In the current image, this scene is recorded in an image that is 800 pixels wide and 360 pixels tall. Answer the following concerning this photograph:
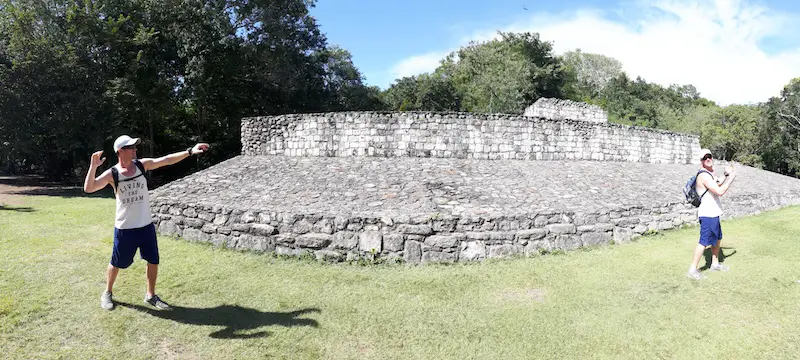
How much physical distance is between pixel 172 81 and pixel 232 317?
17.9 meters

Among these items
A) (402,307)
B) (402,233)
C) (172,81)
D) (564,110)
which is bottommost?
(402,307)

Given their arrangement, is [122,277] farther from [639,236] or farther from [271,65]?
[271,65]

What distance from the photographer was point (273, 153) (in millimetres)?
12133

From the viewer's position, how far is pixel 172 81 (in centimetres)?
1906

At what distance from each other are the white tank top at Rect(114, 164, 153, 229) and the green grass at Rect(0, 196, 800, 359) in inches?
41.5

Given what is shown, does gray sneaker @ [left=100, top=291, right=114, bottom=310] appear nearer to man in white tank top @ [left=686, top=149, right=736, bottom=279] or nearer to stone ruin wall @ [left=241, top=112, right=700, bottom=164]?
stone ruin wall @ [left=241, top=112, right=700, bottom=164]

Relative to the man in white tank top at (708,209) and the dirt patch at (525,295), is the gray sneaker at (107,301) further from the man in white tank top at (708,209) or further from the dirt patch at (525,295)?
the man in white tank top at (708,209)

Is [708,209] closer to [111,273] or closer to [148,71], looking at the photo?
[111,273]

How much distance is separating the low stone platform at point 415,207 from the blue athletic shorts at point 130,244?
8.06ft

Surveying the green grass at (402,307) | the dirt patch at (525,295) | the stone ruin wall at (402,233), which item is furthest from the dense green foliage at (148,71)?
the dirt patch at (525,295)

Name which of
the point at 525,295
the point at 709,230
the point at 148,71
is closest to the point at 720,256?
the point at 709,230

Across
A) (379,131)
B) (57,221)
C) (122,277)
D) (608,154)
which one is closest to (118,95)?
(57,221)

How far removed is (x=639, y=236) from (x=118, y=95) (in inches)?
749

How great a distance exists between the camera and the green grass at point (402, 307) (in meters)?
4.04
